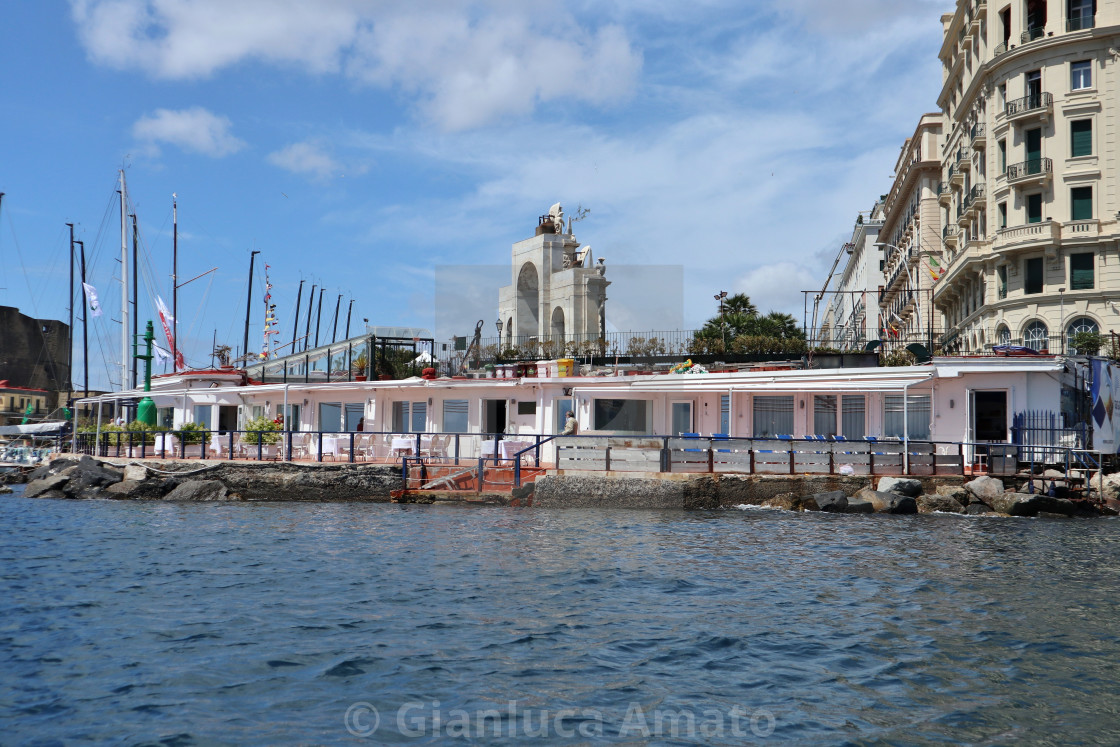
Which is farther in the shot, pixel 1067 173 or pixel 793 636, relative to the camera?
pixel 1067 173

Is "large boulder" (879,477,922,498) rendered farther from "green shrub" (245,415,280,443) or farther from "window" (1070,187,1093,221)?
"window" (1070,187,1093,221)

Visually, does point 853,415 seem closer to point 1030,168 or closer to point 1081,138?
point 1030,168

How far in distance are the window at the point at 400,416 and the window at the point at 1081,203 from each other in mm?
33040

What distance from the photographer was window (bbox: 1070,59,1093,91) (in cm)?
4253

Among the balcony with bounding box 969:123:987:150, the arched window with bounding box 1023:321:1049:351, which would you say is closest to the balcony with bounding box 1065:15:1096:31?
the balcony with bounding box 969:123:987:150

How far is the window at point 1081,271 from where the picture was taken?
42094 mm

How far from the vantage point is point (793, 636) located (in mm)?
10508

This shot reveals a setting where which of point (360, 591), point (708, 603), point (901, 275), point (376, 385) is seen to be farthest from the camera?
point (901, 275)

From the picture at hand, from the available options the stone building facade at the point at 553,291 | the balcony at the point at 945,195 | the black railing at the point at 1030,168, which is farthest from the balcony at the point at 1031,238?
the stone building facade at the point at 553,291

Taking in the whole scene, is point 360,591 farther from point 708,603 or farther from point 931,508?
point 931,508

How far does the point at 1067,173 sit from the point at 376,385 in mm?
34192

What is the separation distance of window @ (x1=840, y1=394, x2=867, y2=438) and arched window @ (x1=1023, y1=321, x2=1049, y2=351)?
21.1 meters

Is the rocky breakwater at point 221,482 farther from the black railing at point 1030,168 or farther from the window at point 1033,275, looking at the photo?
the black railing at point 1030,168

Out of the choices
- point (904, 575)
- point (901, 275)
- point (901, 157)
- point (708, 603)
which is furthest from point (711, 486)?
point (901, 157)
